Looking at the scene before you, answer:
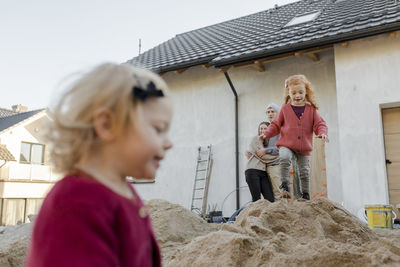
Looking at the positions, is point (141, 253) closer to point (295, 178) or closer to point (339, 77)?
point (295, 178)

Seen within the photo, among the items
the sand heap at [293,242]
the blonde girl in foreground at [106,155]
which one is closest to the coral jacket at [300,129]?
the sand heap at [293,242]

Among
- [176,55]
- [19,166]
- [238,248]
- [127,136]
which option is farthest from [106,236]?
[19,166]

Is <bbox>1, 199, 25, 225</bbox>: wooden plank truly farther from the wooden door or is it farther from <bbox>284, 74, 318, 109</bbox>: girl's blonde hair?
<bbox>284, 74, 318, 109</bbox>: girl's blonde hair

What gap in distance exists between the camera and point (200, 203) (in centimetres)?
881

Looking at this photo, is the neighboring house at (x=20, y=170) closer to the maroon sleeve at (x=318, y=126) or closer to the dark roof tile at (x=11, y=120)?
the dark roof tile at (x=11, y=120)

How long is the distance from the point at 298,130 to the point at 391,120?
10.3 feet

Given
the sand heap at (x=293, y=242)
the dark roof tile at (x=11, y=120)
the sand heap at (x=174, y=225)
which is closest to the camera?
the sand heap at (x=293, y=242)

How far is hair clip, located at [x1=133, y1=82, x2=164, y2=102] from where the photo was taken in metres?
0.91

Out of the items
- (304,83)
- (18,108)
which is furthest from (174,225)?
(18,108)

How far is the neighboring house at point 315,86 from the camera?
6.57m

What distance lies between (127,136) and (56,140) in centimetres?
18

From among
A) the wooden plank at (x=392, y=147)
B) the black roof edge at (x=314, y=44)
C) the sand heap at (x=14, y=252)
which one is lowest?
the sand heap at (x=14, y=252)

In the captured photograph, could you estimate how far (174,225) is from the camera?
4.16m

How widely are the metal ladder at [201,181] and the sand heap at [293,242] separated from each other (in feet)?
16.3
